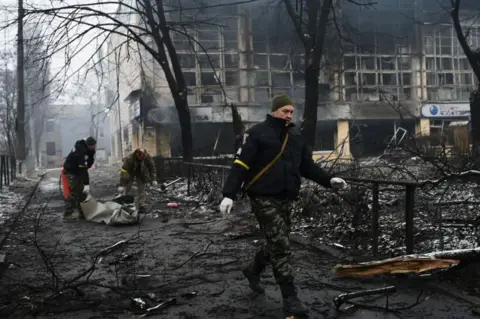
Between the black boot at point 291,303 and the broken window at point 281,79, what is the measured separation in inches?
981

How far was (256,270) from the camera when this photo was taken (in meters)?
4.40

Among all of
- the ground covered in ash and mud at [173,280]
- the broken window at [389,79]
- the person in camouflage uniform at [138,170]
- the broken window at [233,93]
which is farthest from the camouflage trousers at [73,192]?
the broken window at [389,79]

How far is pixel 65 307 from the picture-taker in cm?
414

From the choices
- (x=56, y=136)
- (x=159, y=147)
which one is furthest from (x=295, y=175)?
(x=56, y=136)

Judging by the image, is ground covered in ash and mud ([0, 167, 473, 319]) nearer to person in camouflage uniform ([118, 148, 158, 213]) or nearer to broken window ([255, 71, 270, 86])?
person in camouflage uniform ([118, 148, 158, 213])

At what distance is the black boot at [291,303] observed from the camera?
3.79 m

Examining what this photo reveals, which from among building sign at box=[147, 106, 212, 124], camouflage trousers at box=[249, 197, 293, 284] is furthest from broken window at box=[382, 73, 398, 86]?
camouflage trousers at box=[249, 197, 293, 284]

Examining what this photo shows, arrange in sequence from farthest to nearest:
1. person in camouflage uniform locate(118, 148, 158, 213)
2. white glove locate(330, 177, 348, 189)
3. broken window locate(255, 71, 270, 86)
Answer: broken window locate(255, 71, 270, 86) → person in camouflage uniform locate(118, 148, 158, 213) → white glove locate(330, 177, 348, 189)

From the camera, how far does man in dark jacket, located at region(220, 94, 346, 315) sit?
4051 mm

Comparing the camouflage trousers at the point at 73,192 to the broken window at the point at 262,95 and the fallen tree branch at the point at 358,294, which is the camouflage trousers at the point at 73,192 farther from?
the broken window at the point at 262,95

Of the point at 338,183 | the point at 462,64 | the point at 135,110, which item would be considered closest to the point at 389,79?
the point at 462,64

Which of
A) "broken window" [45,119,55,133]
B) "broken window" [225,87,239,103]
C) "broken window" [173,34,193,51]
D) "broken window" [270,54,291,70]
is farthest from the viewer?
"broken window" [45,119,55,133]

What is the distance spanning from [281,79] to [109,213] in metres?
20.7

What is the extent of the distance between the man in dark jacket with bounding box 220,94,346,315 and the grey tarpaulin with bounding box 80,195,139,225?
4.97 meters
